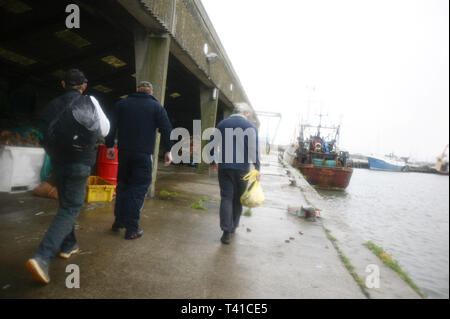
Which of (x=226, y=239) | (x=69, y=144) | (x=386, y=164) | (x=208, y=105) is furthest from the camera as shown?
(x=386, y=164)

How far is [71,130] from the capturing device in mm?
2592

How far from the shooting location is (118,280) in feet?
8.38

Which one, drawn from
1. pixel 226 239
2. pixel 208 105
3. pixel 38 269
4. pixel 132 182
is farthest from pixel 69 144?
pixel 208 105

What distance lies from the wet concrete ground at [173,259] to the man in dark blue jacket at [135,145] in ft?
1.16

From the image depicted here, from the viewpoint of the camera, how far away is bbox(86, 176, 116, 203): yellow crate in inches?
200

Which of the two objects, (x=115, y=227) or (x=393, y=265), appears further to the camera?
(x=115, y=227)

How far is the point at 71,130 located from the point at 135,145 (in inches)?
41.2

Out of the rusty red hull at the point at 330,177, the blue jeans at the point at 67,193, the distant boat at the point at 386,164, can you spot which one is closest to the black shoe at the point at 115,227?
the blue jeans at the point at 67,193

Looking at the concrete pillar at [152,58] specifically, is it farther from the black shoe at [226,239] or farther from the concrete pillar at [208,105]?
the concrete pillar at [208,105]

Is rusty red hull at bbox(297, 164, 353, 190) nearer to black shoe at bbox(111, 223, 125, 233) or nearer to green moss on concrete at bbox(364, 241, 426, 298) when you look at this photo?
green moss on concrete at bbox(364, 241, 426, 298)

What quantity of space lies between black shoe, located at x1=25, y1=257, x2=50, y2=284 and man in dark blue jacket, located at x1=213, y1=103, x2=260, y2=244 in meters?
2.15

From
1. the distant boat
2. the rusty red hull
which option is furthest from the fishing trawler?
the distant boat

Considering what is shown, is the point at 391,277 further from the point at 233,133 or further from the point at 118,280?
the point at 118,280

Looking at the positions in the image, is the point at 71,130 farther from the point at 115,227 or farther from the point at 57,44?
the point at 57,44
